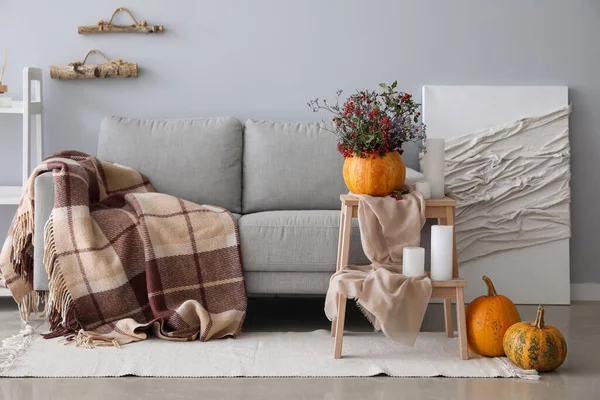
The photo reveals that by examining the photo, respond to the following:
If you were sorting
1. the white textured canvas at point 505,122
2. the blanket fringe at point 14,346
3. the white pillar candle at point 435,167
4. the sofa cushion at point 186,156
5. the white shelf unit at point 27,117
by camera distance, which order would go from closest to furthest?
the blanket fringe at point 14,346 < the white pillar candle at point 435,167 < the white shelf unit at point 27,117 < the sofa cushion at point 186,156 < the white textured canvas at point 505,122

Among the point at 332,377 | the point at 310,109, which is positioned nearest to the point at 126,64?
the point at 310,109

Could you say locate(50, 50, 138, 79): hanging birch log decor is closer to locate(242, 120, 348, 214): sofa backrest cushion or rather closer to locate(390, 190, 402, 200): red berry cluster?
locate(242, 120, 348, 214): sofa backrest cushion

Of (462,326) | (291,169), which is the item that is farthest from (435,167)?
(291,169)

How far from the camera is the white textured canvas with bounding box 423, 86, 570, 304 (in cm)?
365

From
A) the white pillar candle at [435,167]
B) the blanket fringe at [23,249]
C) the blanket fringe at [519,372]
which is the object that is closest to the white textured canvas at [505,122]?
the white pillar candle at [435,167]

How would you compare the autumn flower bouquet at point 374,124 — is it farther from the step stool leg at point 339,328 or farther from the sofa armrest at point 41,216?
the sofa armrest at point 41,216

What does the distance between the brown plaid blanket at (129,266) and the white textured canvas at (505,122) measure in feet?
3.91

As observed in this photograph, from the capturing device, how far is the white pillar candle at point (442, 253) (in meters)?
2.65

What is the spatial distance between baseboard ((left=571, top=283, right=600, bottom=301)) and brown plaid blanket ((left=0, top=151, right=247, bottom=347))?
166 centimetres

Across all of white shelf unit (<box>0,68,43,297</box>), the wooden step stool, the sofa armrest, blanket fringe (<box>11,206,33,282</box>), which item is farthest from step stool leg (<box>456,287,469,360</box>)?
white shelf unit (<box>0,68,43,297</box>)

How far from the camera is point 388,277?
2.60 metres

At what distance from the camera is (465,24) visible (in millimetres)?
3723

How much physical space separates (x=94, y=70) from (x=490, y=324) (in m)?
2.11

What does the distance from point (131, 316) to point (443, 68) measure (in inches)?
71.2
